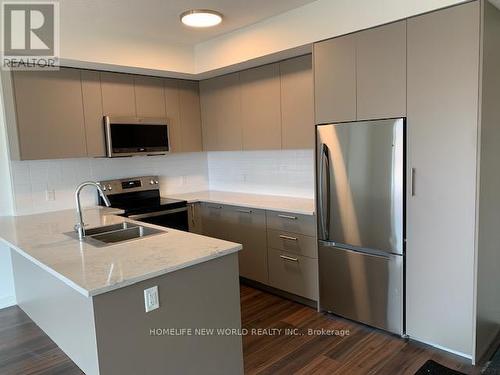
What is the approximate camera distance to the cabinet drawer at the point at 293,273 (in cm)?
325

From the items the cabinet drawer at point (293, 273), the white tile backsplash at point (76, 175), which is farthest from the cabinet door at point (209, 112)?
the cabinet drawer at point (293, 273)

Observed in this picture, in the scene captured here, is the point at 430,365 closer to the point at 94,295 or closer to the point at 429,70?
the point at 429,70

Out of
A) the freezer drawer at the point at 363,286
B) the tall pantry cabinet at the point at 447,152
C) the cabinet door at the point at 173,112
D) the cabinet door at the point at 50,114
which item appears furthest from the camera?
the cabinet door at the point at 173,112

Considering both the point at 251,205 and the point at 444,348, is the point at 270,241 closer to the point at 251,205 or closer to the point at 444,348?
the point at 251,205

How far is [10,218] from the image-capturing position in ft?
11.0

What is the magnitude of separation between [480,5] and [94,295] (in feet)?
8.31

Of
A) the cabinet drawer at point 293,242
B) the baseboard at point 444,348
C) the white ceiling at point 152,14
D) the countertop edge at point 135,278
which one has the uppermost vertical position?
the white ceiling at point 152,14

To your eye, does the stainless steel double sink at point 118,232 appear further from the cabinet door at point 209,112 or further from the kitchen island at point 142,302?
the cabinet door at point 209,112

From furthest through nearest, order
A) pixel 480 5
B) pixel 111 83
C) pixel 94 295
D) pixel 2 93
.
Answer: pixel 111 83
pixel 2 93
pixel 480 5
pixel 94 295

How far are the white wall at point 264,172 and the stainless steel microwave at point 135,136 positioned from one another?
90cm

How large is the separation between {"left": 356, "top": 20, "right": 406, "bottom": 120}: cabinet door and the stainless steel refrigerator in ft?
0.32

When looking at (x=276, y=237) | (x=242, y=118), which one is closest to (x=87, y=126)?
(x=242, y=118)

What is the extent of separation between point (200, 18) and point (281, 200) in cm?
182

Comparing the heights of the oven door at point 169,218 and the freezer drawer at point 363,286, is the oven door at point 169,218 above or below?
above
